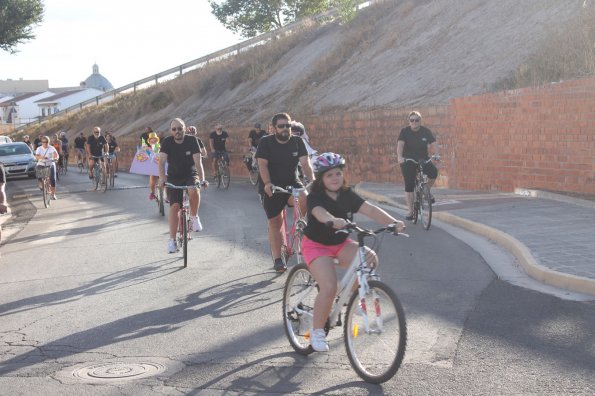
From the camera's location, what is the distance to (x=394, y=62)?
33156 mm

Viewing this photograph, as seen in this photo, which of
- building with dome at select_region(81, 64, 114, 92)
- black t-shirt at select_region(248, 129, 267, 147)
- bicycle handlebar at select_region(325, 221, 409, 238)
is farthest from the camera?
building with dome at select_region(81, 64, 114, 92)

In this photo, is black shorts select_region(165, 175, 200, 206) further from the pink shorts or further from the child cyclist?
the pink shorts

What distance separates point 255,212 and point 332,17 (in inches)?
1217

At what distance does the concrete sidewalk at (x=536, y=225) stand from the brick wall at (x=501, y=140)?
600mm

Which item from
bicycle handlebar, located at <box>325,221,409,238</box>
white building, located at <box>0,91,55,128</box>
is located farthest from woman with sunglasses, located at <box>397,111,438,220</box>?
white building, located at <box>0,91,55,128</box>

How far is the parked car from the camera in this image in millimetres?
34500

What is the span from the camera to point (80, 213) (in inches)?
813

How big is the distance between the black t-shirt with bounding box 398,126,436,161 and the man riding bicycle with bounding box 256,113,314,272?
442 cm

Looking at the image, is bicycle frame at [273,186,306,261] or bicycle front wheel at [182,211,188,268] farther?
bicycle front wheel at [182,211,188,268]

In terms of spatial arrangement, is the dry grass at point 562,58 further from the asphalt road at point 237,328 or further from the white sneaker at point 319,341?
the white sneaker at point 319,341

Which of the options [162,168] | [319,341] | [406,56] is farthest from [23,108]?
[319,341]

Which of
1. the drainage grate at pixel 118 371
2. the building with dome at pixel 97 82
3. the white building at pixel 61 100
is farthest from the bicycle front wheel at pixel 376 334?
the building with dome at pixel 97 82

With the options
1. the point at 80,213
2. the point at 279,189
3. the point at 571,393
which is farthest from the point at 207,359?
the point at 80,213

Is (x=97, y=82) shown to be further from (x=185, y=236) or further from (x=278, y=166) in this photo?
(x=278, y=166)
